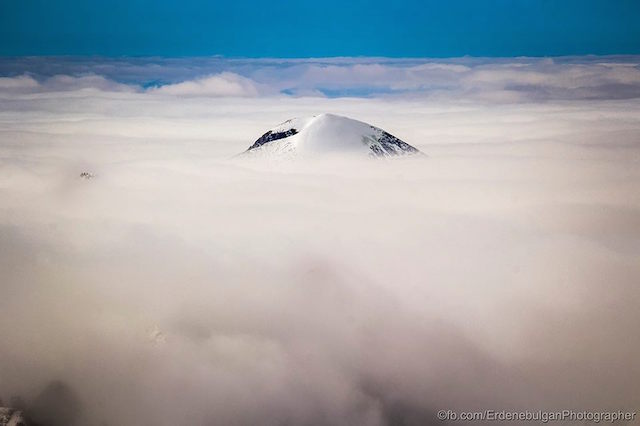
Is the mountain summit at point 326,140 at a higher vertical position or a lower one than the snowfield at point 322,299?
higher

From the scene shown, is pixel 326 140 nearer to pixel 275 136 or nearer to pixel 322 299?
pixel 275 136

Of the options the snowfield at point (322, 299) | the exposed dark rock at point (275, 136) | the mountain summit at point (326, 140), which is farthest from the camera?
the exposed dark rock at point (275, 136)

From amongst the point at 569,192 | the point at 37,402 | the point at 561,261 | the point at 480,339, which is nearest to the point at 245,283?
the point at 37,402

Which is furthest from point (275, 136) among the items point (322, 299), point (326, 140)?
→ point (322, 299)

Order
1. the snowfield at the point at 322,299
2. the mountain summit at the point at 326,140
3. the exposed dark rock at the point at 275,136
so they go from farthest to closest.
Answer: the exposed dark rock at the point at 275,136, the mountain summit at the point at 326,140, the snowfield at the point at 322,299

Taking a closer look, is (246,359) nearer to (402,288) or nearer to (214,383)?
(214,383)

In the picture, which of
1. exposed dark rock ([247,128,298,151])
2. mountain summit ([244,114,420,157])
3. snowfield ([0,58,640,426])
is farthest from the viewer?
exposed dark rock ([247,128,298,151])

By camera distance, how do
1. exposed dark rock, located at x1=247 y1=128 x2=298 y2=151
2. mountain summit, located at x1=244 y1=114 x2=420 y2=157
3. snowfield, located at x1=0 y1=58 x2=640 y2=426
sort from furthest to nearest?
exposed dark rock, located at x1=247 y1=128 x2=298 y2=151, mountain summit, located at x1=244 y1=114 x2=420 y2=157, snowfield, located at x1=0 y1=58 x2=640 y2=426

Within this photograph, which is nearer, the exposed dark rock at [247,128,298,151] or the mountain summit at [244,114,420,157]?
the mountain summit at [244,114,420,157]
